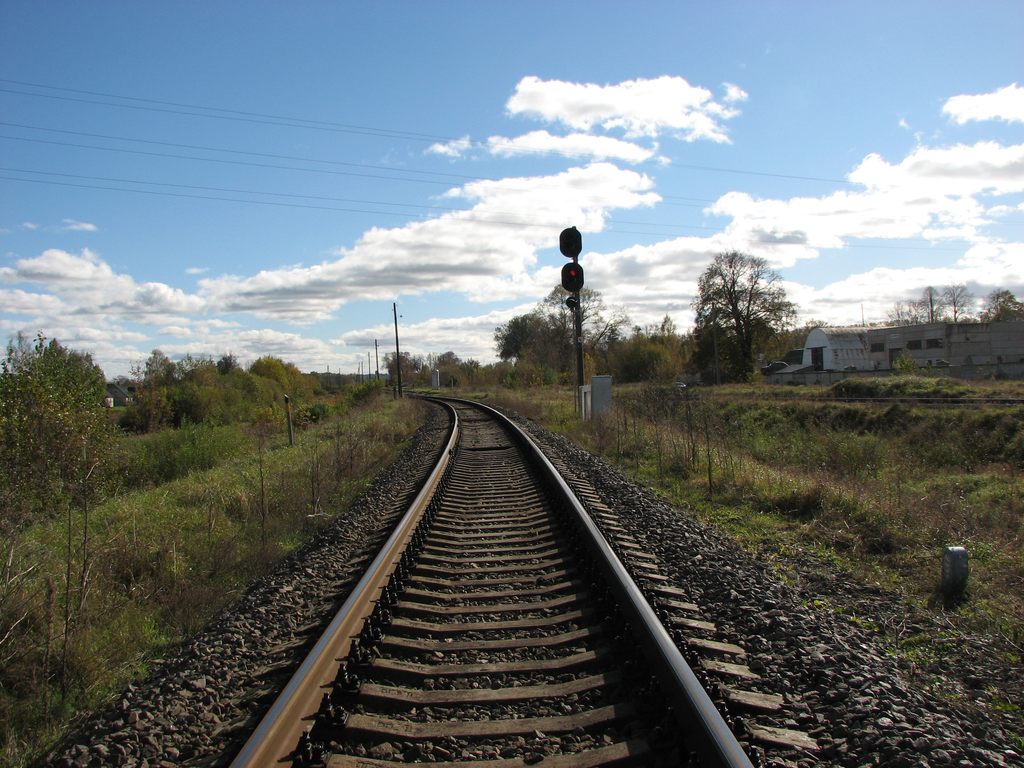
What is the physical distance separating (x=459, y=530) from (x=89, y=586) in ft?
10.4

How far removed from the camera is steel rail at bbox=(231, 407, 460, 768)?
2869 millimetres

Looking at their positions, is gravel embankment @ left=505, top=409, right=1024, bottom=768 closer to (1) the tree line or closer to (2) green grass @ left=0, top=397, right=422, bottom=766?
(2) green grass @ left=0, top=397, right=422, bottom=766

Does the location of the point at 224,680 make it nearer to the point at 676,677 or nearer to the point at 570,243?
the point at 676,677

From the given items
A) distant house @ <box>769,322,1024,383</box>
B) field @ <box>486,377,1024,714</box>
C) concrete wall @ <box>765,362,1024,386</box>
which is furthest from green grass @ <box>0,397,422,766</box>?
distant house @ <box>769,322,1024,383</box>

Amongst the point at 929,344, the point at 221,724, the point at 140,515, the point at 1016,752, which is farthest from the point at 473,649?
the point at 929,344

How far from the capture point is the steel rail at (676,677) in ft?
8.73

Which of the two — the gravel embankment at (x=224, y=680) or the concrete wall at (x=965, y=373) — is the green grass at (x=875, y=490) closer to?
the gravel embankment at (x=224, y=680)

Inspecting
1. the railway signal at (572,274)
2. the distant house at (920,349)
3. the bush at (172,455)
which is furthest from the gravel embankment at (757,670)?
the distant house at (920,349)

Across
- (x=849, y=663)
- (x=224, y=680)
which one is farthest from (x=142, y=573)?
(x=849, y=663)

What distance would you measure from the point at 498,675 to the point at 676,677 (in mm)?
973

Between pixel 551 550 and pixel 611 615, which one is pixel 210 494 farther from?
pixel 611 615

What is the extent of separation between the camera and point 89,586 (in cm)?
561

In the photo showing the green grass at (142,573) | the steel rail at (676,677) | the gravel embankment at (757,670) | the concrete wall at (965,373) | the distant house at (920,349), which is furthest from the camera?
the distant house at (920,349)

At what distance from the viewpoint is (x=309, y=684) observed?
343 cm
